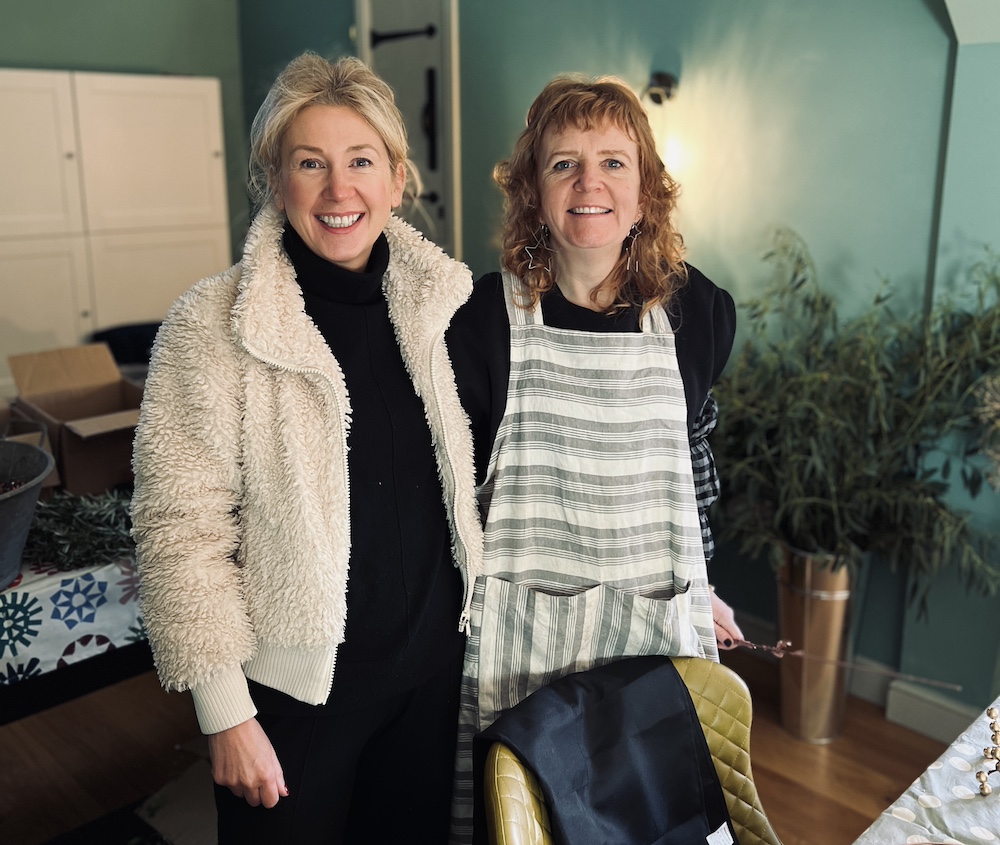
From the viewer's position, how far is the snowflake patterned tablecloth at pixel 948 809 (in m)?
A: 1.16

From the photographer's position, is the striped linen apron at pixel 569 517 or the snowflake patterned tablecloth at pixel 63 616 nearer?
the striped linen apron at pixel 569 517

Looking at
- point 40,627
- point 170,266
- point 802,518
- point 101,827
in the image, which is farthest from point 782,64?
point 170,266

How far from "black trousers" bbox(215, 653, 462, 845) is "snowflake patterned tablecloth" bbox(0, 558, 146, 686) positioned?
614 mm

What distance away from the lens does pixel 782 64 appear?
9.16 ft

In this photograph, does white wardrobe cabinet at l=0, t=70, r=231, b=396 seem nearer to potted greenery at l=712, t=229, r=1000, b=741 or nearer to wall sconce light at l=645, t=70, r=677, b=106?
wall sconce light at l=645, t=70, r=677, b=106

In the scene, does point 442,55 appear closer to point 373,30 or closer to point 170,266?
point 373,30

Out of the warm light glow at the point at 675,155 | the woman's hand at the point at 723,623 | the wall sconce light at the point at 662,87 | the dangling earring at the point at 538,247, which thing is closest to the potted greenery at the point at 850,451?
the warm light glow at the point at 675,155

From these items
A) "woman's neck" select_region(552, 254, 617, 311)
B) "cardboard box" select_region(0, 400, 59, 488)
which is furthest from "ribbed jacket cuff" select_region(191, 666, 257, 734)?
"cardboard box" select_region(0, 400, 59, 488)

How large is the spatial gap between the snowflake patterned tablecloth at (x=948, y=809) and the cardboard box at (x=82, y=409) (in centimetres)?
166

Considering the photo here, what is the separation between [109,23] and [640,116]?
429 centimetres

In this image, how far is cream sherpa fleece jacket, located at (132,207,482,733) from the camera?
1.23m

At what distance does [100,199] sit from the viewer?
4.54 meters

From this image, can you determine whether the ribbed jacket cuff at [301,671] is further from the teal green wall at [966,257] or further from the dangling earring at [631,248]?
the teal green wall at [966,257]

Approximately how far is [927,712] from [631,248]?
1.88 metres
